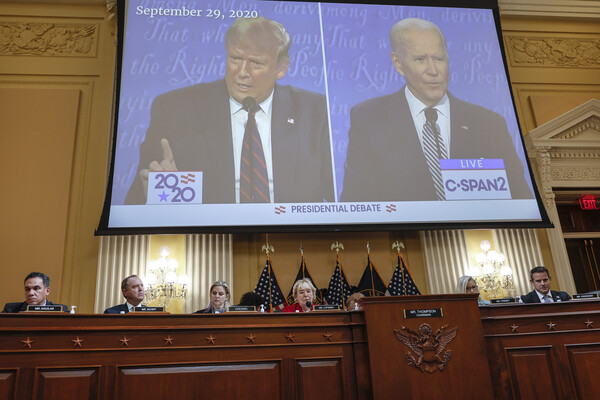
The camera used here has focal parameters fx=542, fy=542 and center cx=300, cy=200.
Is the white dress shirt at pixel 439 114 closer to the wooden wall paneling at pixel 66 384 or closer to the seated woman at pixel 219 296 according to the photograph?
the seated woman at pixel 219 296

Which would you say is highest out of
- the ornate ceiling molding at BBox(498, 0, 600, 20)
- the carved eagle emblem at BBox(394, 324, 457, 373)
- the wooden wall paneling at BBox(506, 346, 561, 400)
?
the ornate ceiling molding at BBox(498, 0, 600, 20)

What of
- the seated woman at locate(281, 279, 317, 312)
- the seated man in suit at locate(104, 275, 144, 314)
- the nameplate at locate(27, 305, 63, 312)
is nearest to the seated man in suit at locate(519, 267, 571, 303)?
the seated woman at locate(281, 279, 317, 312)

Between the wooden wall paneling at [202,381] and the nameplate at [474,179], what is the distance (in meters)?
3.74

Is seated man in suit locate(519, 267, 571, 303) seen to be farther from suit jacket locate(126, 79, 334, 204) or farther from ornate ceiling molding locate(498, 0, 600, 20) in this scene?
ornate ceiling molding locate(498, 0, 600, 20)

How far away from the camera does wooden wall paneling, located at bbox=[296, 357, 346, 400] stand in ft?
10.6

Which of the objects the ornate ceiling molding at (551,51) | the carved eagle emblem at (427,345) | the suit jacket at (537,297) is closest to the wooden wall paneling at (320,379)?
the carved eagle emblem at (427,345)

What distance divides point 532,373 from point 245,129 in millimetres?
4086

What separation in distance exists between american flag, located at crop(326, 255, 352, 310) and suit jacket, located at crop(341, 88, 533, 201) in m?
0.92

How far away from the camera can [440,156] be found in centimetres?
647

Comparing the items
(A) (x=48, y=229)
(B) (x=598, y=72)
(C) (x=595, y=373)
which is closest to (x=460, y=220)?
(C) (x=595, y=373)

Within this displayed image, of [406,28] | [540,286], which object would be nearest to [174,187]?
[406,28]

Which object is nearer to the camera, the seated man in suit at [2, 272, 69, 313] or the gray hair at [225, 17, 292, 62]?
the seated man in suit at [2, 272, 69, 313]

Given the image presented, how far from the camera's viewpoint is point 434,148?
6.51 metres

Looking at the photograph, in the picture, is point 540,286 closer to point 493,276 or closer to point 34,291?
point 493,276
